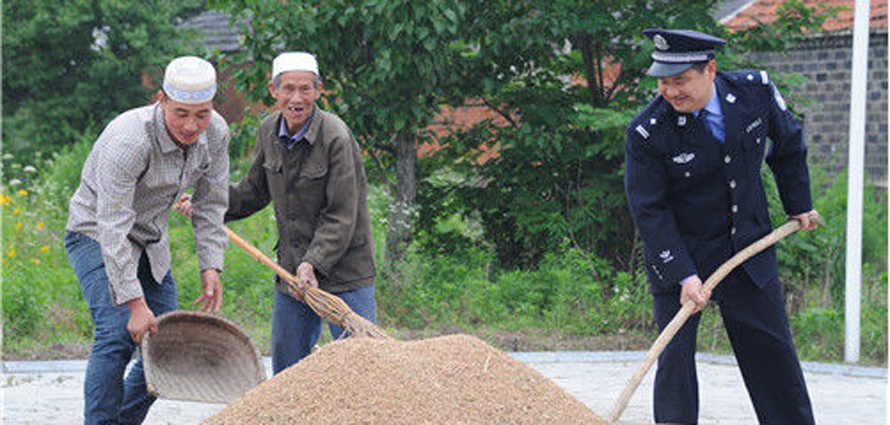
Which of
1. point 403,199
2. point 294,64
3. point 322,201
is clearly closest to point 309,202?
point 322,201

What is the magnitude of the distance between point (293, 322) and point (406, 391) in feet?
4.97

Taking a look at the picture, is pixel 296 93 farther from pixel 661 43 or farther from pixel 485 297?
pixel 485 297

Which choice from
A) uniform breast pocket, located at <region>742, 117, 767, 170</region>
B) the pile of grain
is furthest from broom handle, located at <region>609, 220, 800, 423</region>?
the pile of grain

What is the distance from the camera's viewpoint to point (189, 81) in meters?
4.32

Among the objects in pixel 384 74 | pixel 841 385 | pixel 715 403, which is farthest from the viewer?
pixel 384 74

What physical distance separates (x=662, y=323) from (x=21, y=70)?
646 inches

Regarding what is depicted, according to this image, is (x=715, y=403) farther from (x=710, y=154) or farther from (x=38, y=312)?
(x=38, y=312)

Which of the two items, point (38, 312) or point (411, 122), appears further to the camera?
point (411, 122)

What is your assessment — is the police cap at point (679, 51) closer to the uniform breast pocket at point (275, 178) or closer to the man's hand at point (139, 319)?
the uniform breast pocket at point (275, 178)

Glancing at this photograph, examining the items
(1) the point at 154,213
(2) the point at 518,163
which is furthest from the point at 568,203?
(1) the point at 154,213

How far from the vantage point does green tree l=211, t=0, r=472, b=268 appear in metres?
A: 8.96

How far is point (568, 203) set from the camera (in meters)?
9.88

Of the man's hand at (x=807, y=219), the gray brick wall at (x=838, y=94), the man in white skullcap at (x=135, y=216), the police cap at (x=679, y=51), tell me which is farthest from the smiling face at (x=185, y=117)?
the gray brick wall at (x=838, y=94)

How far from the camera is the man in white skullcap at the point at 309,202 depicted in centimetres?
500
